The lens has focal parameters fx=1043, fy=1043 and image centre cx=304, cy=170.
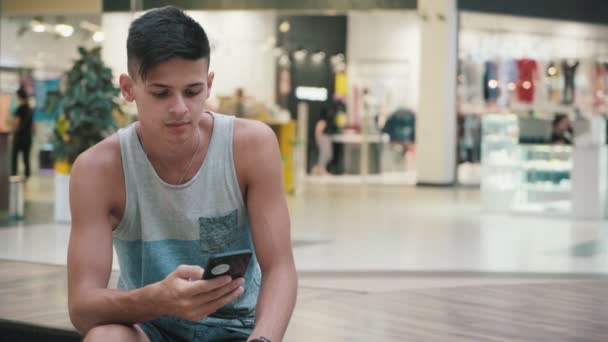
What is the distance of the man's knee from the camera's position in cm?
212

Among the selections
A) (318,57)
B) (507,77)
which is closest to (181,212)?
(507,77)

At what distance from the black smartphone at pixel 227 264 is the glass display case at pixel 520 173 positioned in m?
11.0

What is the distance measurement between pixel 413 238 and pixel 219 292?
775cm

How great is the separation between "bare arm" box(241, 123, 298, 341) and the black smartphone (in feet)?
0.97

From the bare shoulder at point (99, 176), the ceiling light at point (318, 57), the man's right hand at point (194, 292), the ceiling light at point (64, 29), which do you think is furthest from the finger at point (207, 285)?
the ceiling light at point (318, 57)

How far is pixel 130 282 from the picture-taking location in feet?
7.93

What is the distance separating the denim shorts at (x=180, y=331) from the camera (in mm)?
2336

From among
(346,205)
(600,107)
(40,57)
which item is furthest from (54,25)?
(600,107)

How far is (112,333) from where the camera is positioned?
2133 mm

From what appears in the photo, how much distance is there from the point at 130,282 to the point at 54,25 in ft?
55.0

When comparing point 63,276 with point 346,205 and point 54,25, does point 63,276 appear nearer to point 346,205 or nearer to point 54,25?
point 346,205

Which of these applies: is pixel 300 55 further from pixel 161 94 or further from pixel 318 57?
pixel 161 94

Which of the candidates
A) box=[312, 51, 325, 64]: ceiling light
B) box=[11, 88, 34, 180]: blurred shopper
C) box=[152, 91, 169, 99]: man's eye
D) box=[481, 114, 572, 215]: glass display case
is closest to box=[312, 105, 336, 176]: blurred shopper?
box=[312, 51, 325, 64]: ceiling light

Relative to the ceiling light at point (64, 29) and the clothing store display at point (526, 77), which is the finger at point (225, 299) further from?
the clothing store display at point (526, 77)
